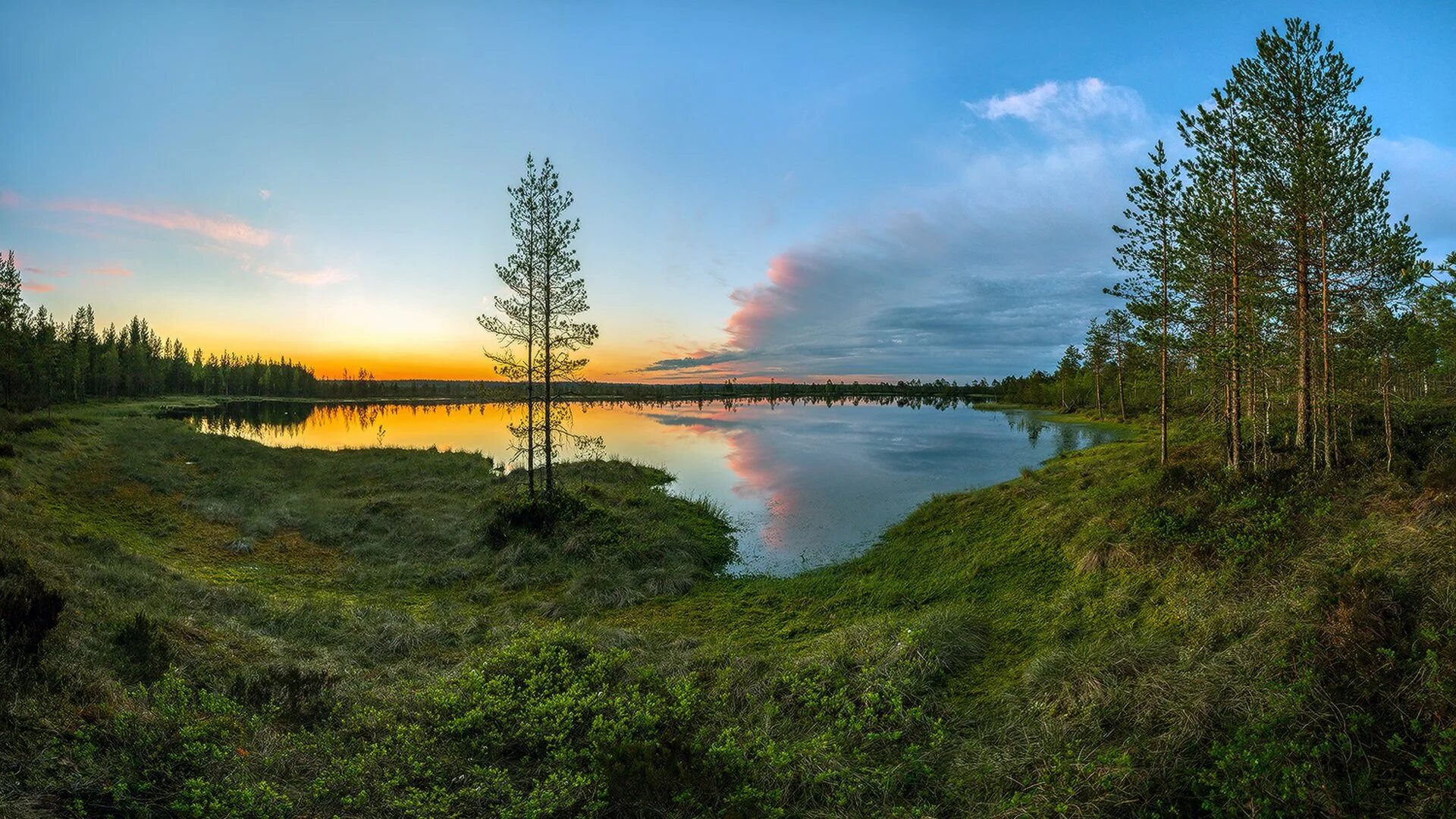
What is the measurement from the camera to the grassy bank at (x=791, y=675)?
4.90 metres

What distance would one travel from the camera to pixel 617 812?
5.31 metres

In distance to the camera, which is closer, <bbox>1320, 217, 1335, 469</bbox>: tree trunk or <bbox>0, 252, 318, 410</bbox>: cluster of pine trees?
<bbox>1320, 217, 1335, 469</bbox>: tree trunk

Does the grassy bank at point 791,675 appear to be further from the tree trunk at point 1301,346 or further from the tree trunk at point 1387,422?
the tree trunk at point 1301,346

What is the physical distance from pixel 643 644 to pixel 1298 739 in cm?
840

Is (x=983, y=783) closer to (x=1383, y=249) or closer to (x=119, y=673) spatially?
(x=119, y=673)

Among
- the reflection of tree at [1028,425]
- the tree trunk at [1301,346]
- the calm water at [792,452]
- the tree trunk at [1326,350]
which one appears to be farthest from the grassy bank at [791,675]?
the reflection of tree at [1028,425]

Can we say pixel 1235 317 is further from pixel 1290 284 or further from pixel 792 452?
pixel 792 452

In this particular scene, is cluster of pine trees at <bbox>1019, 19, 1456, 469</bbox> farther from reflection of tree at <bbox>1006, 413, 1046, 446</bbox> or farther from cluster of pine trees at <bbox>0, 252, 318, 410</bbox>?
cluster of pine trees at <bbox>0, 252, 318, 410</bbox>

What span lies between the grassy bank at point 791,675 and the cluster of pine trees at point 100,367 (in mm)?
59514

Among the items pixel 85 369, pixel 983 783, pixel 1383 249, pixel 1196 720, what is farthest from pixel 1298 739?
pixel 85 369

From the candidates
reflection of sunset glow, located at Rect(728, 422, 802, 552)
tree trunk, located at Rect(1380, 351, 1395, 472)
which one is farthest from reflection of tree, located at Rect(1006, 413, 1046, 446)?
tree trunk, located at Rect(1380, 351, 1395, 472)

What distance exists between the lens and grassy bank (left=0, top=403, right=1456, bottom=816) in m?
4.90

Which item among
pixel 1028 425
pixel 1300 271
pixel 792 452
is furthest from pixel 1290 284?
pixel 1028 425

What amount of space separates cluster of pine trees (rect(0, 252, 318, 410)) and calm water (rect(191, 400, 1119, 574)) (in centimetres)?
1606
